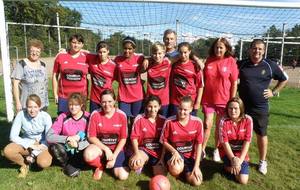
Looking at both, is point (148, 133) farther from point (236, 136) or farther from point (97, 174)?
point (236, 136)

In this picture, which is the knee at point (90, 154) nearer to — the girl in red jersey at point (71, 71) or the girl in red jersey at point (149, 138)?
the girl in red jersey at point (149, 138)

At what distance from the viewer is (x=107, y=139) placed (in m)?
5.00

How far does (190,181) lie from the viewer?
475cm

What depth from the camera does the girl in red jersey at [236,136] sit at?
4.80 m

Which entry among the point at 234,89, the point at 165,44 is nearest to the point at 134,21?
the point at 165,44

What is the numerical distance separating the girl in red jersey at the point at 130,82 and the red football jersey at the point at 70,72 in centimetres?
56

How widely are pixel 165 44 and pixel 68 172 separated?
2.32 m

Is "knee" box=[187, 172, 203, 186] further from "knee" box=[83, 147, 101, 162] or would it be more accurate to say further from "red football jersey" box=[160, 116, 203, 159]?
"knee" box=[83, 147, 101, 162]

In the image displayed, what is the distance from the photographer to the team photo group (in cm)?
484

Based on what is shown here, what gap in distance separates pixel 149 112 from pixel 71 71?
1.47 metres

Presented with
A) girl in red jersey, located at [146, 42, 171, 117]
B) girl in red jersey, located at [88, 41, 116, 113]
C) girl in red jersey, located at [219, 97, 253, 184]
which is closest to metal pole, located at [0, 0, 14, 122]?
girl in red jersey, located at [88, 41, 116, 113]

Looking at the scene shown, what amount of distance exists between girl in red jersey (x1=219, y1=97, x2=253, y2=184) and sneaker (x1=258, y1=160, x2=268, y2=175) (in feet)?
1.26

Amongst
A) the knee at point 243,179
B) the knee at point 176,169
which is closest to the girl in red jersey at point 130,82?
the knee at point 176,169

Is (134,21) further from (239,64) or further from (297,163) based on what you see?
(297,163)
